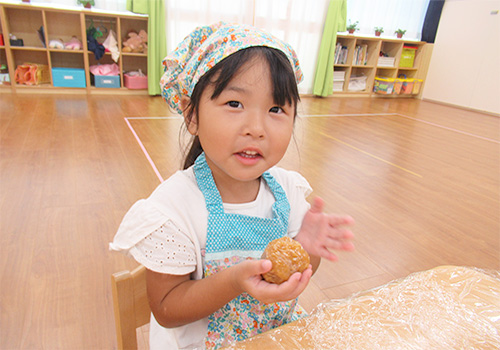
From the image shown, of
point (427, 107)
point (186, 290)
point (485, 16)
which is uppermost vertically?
point (485, 16)

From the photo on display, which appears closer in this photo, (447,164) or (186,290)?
(186,290)

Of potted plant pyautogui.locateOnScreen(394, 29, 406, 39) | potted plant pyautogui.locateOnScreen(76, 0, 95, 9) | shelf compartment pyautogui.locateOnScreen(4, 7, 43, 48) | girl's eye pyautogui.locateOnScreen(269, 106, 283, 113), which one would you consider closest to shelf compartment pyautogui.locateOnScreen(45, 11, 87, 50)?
shelf compartment pyautogui.locateOnScreen(4, 7, 43, 48)

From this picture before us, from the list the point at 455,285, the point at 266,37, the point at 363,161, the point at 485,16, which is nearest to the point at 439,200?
the point at 363,161

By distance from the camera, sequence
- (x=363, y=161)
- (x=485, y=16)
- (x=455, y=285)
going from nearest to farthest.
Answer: (x=455, y=285) < (x=363, y=161) < (x=485, y=16)

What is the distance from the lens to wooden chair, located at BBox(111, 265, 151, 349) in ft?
2.13

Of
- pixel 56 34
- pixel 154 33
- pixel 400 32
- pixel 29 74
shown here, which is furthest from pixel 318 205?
pixel 400 32

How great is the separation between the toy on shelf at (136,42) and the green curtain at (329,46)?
113 inches

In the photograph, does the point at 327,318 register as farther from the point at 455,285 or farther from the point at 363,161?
the point at 363,161

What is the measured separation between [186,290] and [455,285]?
49 cm

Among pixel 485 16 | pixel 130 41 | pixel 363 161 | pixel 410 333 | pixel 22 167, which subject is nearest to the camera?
pixel 410 333

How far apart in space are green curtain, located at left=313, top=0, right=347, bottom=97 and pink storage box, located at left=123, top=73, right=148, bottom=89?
9.43ft

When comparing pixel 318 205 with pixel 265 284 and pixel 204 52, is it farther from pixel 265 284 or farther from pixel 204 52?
pixel 204 52

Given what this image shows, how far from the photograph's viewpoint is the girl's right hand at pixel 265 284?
1.65ft

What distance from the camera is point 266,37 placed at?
71 cm
